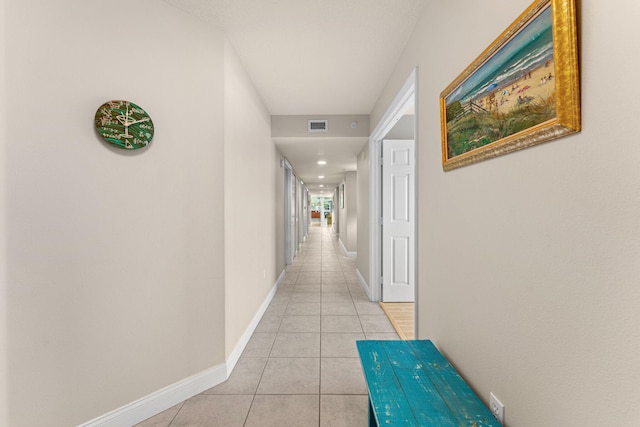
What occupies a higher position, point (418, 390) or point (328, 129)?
point (328, 129)

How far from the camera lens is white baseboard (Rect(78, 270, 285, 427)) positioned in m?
1.53

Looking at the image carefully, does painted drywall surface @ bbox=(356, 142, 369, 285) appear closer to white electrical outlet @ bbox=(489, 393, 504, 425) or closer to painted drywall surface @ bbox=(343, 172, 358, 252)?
painted drywall surface @ bbox=(343, 172, 358, 252)

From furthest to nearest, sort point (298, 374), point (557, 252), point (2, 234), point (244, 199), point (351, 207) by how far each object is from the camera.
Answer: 1. point (351, 207)
2. point (244, 199)
3. point (298, 374)
4. point (2, 234)
5. point (557, 252)

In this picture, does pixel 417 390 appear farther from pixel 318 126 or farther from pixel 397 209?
pixel 318 126

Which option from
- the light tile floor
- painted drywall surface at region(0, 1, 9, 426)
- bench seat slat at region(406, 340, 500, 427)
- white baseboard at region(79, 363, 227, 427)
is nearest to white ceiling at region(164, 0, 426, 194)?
painted drywall surface at region(0, 1, 9, 426)

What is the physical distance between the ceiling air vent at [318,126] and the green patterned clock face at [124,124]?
8.17 feet

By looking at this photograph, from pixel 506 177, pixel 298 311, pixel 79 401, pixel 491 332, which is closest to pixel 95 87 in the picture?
pixel 79 401

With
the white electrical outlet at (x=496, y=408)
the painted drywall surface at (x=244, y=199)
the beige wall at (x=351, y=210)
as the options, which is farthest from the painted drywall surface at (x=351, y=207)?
the white electrical outlet at (x=496, y=408)

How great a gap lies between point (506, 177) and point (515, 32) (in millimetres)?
491

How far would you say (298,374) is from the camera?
6.92 feet

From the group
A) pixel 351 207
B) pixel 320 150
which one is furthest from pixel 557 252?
pixel 351 207

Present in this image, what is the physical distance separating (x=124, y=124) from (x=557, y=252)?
6.85 feet

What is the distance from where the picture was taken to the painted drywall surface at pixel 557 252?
2.08ft

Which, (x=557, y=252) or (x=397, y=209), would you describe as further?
(x=397, y=209)
